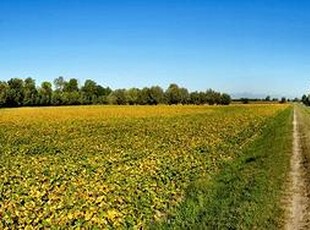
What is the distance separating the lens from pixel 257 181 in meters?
16.3

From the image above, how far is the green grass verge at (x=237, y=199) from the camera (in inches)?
448

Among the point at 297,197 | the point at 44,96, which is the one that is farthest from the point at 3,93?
the point at 297,197

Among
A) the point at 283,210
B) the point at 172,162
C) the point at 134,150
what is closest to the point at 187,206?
the point at 283,210

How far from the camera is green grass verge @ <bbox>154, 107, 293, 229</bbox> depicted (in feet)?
37.3

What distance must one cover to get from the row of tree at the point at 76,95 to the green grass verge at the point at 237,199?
4186 inches

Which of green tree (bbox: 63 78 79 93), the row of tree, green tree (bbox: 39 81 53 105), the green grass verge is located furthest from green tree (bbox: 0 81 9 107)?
the green grass verge

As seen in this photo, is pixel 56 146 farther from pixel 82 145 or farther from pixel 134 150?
pixel 134 150

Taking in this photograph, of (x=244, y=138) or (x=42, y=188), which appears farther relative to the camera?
(x=244, y=138)

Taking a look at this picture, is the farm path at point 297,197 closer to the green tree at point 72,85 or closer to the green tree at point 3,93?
the green tree at point 3,93

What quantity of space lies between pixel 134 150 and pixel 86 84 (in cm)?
16906

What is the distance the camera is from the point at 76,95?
14950 centimetres

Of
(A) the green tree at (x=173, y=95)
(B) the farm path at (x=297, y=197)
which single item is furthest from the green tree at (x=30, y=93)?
(B) the farm path at (x=297, y=197)

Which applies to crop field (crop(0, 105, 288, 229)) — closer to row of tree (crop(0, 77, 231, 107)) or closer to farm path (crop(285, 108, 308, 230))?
farm path (crop(285, 108, 308, 230))

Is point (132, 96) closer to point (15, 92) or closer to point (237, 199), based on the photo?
point (15, 92)
